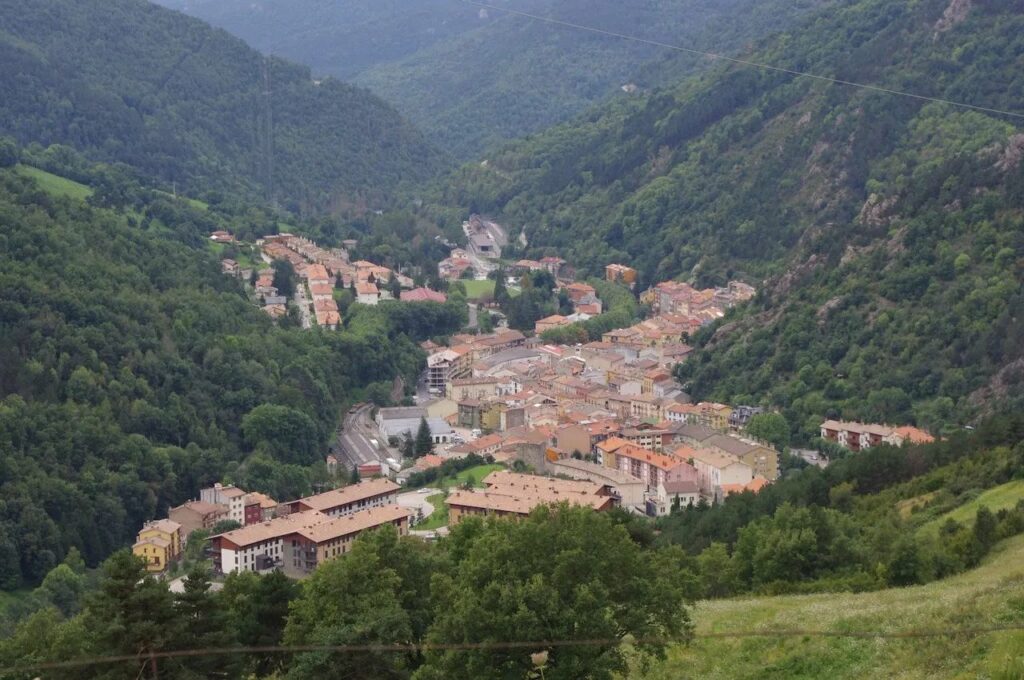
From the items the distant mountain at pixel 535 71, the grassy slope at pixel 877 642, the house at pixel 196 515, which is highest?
the distant mountain at pixel 535 71

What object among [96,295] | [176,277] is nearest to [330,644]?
[96,295]

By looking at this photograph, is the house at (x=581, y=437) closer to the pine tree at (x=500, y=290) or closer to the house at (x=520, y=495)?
the house at (x=520, y=495)

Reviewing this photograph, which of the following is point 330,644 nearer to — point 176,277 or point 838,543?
point 838,543

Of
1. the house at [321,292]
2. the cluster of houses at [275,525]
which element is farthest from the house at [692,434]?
the house at [321,292]

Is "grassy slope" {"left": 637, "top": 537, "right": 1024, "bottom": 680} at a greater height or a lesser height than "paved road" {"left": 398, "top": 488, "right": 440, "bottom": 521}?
lesser

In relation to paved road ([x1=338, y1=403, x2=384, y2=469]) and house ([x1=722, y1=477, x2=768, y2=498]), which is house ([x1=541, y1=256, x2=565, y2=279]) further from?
house ([x1=722, y1=477, x2=768, y2=498])

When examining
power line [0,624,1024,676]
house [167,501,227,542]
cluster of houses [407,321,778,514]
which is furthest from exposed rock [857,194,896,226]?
power line [0,624,1024,676]
